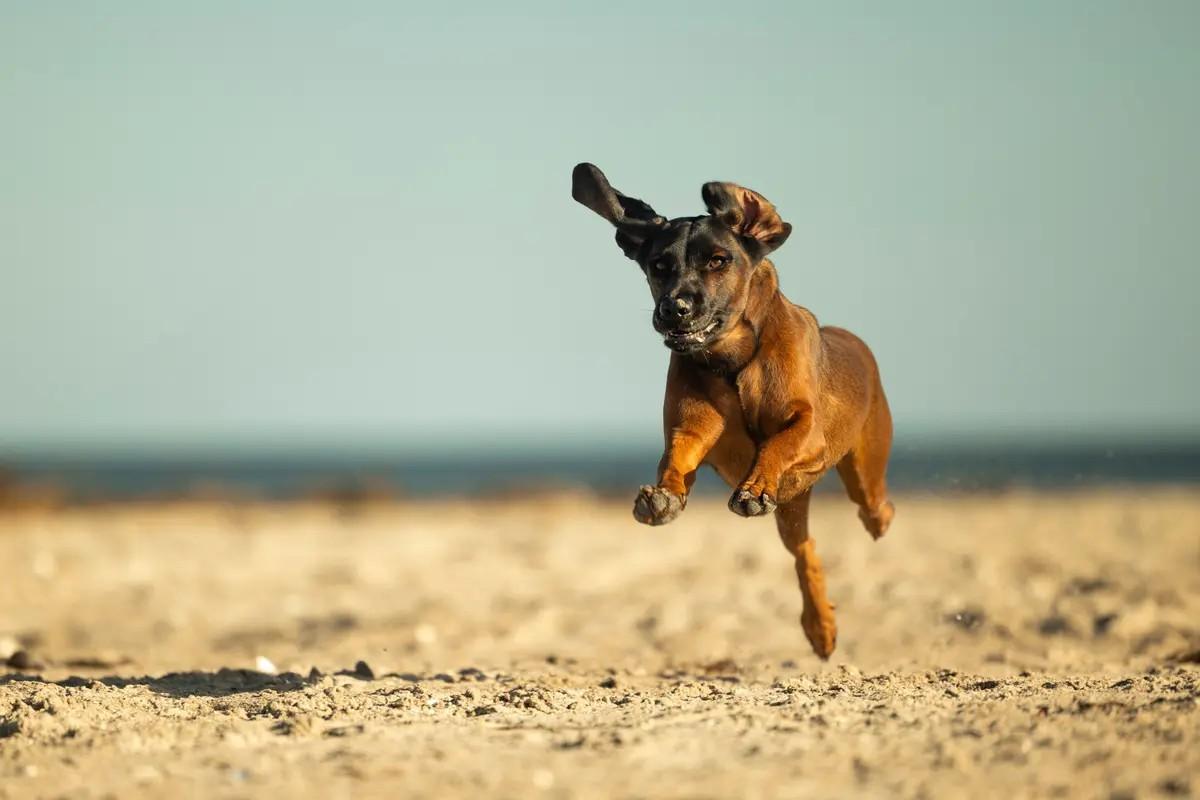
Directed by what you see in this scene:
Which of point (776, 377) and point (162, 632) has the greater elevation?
point (776, 377)

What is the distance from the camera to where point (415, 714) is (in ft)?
17.9

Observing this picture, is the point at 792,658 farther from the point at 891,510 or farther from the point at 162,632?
the point at 162,632

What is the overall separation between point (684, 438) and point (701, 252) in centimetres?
77

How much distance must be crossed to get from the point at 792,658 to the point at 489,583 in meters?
4.32

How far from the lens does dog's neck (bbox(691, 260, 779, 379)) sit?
616cm

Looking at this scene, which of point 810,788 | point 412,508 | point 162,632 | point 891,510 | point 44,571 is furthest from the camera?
point 412,508

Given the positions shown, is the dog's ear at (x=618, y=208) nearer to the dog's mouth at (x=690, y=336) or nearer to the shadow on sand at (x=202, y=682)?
the dog's mouth at (x=690, y=336)

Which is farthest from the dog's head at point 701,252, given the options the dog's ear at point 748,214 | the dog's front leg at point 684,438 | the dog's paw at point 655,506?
the dog's paw at point 655,506

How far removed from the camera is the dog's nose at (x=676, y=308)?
19.1 feet

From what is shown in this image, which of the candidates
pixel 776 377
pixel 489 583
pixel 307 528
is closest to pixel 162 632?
pixel 489 583

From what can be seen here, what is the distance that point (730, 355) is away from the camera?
617cm

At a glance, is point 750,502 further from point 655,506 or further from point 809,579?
point 809,579

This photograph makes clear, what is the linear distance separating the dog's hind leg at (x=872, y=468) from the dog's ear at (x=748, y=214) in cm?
146

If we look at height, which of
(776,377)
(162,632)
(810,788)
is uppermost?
(776,377)
